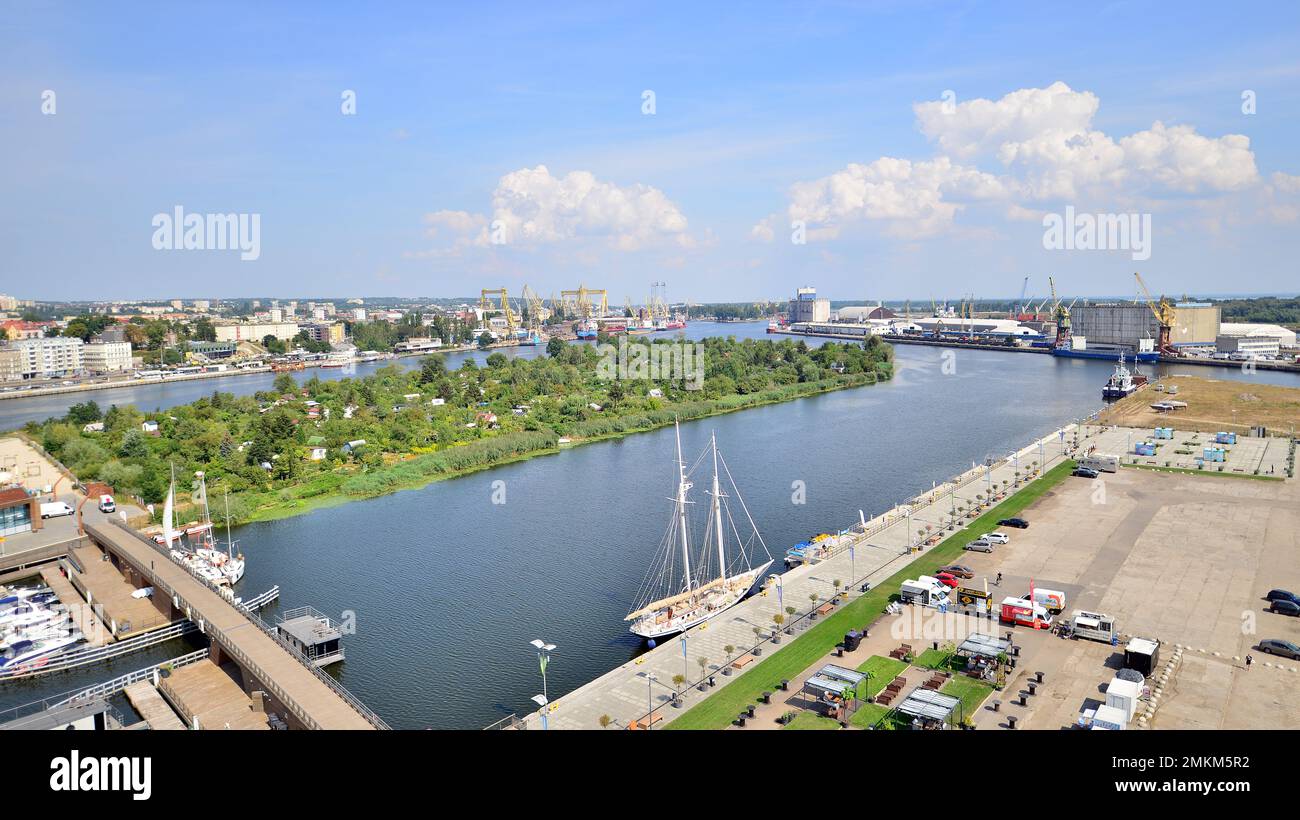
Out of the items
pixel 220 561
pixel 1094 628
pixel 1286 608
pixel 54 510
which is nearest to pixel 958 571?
pixel 1094 628

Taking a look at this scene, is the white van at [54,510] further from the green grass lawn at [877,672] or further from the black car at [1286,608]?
the black car at [1286,608]

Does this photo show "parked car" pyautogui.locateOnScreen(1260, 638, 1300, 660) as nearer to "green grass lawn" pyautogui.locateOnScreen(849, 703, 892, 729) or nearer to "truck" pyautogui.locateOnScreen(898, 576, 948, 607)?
"truck" pyautogui.locateOnScreen(898, 576, 948, 607)

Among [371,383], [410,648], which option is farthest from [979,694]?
[371,383]

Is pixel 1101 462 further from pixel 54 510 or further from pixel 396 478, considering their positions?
pixel 54 510

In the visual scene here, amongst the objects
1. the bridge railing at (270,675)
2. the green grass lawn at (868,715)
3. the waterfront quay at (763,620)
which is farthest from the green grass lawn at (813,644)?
the bridge railing at (270,675)
